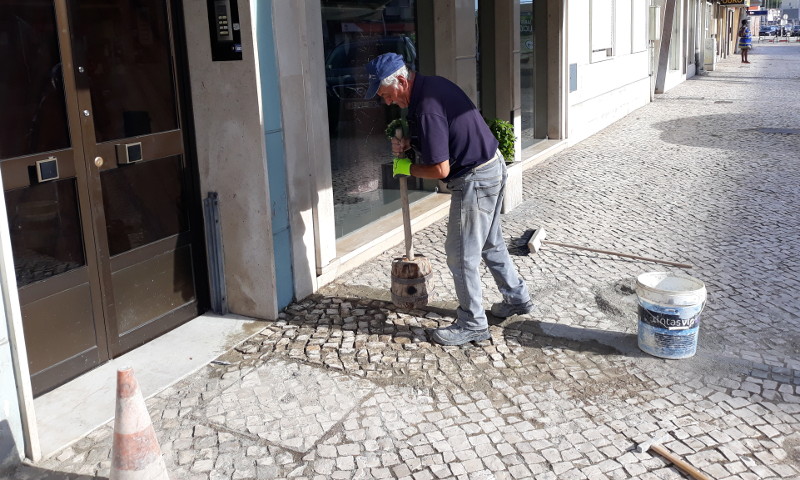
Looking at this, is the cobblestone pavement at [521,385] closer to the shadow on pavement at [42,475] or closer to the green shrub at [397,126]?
the shadow on pavement at [42,475]

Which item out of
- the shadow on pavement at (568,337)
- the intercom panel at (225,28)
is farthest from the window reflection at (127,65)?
the shadow on pavement at (568,337)

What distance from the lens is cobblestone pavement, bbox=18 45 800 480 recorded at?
3688 mm

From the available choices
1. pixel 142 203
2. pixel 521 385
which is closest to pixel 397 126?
pixel 142 203

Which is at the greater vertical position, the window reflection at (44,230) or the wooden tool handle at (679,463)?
the window reflection at (44,230)

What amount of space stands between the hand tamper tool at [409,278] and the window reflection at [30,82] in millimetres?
2187

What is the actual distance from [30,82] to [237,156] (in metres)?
1.38

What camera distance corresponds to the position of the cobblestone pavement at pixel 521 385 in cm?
369

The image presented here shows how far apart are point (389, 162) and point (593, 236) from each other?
2.17 meters

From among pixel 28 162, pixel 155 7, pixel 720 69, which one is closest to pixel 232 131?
pixel 155 7

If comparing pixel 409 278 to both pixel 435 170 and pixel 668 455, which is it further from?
pixel 668 455

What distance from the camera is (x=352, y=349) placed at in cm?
492

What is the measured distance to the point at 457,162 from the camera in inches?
186

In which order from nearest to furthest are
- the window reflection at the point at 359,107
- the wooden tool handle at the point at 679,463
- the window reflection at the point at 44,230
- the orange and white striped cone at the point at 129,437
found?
the orange and white striped cone at the point at 129,437 → the wooden tool handle at the point at 679,463 → the window reflection at the point at 44,230 → the window reflection at the point at 359,107

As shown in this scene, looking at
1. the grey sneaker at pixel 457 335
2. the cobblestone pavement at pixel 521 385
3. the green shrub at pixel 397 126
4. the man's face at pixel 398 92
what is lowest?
the cobblestone pavement at pixel 521 385
